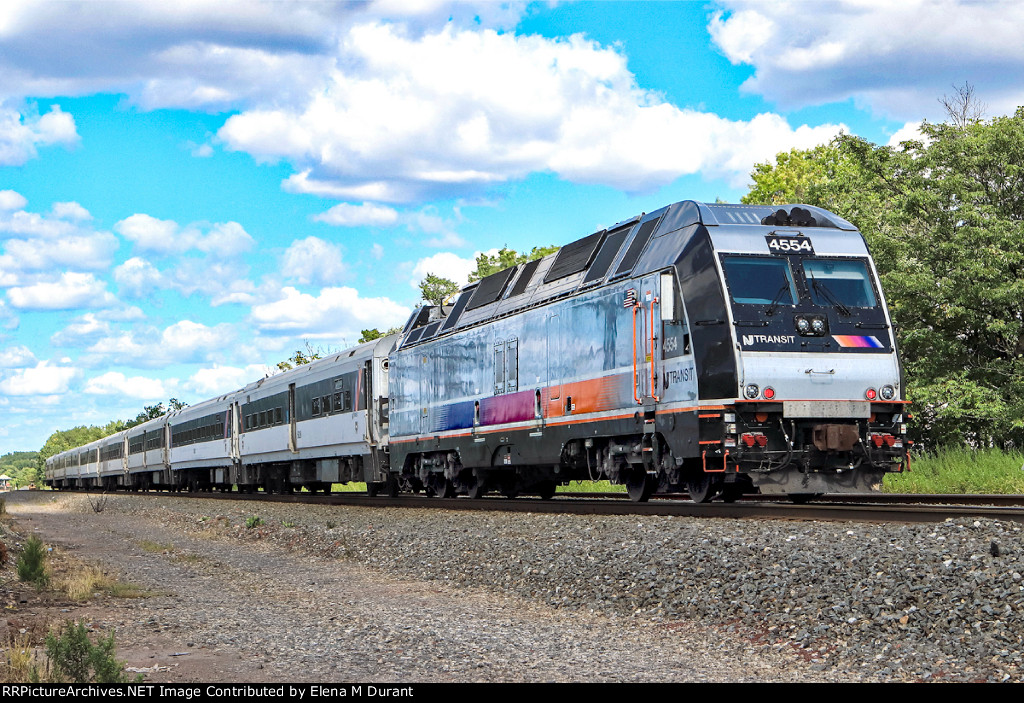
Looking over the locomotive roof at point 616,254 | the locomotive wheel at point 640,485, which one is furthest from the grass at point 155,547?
the locomotive wheel at point 640,485

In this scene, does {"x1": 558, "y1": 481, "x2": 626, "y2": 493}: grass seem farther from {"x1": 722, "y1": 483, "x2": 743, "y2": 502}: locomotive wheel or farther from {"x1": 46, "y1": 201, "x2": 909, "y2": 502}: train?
{"x1": 722, "y1": 483, "x2": 743, "y2": 502}: locomotive wheel

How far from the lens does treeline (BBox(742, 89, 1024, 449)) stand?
24016 millimetres

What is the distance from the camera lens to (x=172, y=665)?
842 cm

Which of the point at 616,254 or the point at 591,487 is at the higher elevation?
the point at 616,254

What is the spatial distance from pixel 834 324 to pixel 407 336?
12665 millimetres

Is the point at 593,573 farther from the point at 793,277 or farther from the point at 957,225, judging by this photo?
the point at 957,225

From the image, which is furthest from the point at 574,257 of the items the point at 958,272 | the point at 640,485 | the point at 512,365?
the point at 958,272

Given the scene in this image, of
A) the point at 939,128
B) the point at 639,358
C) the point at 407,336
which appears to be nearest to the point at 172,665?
the point at 639,358

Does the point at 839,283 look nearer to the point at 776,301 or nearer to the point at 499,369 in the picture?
the point at 776,301

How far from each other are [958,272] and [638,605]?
16833mm

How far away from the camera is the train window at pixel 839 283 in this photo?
548 inches

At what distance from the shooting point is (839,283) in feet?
46.2

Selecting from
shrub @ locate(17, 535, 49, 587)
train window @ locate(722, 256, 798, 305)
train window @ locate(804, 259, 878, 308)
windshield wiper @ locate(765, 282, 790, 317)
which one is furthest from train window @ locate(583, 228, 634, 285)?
shrub @ locate(17, 535, 49, 587)
